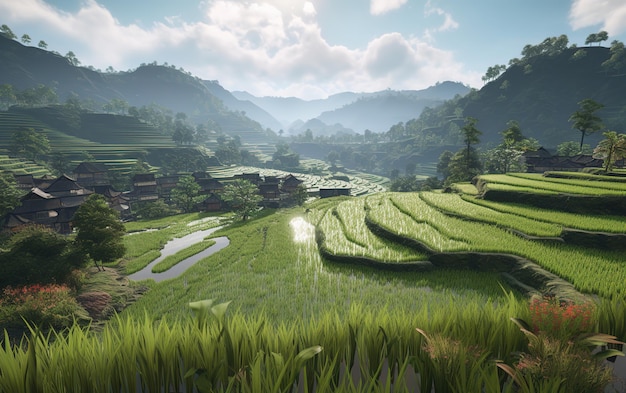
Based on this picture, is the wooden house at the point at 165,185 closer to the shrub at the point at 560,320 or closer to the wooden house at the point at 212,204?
the wooden house at the point at 212,204

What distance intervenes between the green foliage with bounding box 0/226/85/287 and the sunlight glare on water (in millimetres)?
13744

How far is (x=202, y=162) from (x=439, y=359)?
9726 cm

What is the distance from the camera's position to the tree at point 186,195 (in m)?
45.6

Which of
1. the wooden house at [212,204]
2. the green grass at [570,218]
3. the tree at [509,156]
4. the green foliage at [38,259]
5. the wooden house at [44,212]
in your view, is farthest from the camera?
the wooden house at [212,204]

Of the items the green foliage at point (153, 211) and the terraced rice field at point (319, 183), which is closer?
the green foliage at point (153, 211)

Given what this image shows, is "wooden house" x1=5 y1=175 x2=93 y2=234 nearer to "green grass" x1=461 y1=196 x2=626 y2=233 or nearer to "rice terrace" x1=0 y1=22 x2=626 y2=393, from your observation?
"rice terrace" x1=0 y1=22 x2=626 y2=393

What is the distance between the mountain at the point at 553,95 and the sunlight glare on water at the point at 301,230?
123 m

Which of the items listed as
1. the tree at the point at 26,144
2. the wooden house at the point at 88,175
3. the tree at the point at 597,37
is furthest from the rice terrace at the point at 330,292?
the tree at the point at 597,37

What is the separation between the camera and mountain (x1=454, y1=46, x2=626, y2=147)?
10294 cm

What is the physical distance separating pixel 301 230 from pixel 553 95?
153m

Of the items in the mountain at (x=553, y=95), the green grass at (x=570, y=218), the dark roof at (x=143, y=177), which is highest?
the mountain at (x=553, y=95)

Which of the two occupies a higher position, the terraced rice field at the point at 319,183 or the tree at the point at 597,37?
the tree at the point at 597,37

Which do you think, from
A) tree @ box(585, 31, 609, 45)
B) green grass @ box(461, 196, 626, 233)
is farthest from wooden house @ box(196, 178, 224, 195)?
tree @ box(585, 31, 609, 45)

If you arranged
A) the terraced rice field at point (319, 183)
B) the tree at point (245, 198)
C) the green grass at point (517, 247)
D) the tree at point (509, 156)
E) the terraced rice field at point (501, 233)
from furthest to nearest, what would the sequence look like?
1. the terraced rice field at point (319, 183)
2. the tree at point (509, 156)
3. the tree at point (245, 198)
4. the terraced rice field at point (501, 233)
5. the green grass at point (517, 247)
